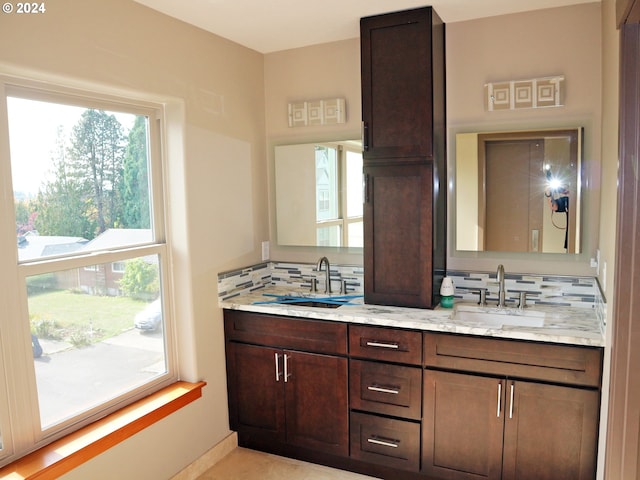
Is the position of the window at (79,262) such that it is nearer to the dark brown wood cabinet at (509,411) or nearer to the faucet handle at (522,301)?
the dark brown wood cabinet at (509,411)

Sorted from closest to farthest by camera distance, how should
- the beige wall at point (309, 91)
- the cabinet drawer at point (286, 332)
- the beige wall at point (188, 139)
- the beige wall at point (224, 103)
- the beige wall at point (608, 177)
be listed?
the beige wall at point (608, 177), the beige wall at point (188, 139), the beige wall at point (224, 103), the cabinet drawer at point (286, 332), the beige wall at point (309, 91)

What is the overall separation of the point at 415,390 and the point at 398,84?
1584 millimetres

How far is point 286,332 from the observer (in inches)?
114

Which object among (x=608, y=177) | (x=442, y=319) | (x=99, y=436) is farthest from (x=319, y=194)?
(x=99, y=436)

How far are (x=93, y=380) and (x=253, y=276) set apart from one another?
1.22m

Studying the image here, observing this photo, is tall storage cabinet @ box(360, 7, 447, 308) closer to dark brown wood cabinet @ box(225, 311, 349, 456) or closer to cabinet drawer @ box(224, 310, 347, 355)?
cabinet drawer @ box(224, 310, 347, 355)

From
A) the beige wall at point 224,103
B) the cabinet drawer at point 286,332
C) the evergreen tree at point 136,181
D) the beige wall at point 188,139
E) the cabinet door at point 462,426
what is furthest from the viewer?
the cabinet drawer at point 286,332

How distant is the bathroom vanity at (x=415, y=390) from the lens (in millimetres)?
2332

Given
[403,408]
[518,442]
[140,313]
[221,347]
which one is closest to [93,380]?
[140,313]

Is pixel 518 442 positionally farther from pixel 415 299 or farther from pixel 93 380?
pixel 93 380

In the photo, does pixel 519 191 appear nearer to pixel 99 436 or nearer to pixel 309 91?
pixel 309 91

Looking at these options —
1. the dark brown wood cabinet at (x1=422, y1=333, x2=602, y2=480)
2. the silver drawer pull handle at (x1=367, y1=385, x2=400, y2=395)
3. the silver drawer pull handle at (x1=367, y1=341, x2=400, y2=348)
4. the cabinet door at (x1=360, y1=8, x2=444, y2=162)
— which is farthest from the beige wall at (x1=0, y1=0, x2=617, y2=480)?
the silver drawer pull handle at (x1=367, y1=385, x2=400, y2=395)

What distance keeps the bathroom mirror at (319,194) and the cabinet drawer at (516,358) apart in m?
0.97

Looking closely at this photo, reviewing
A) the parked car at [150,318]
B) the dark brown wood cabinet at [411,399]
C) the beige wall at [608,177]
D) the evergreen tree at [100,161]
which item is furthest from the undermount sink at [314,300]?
the beige wall at [608,177]
